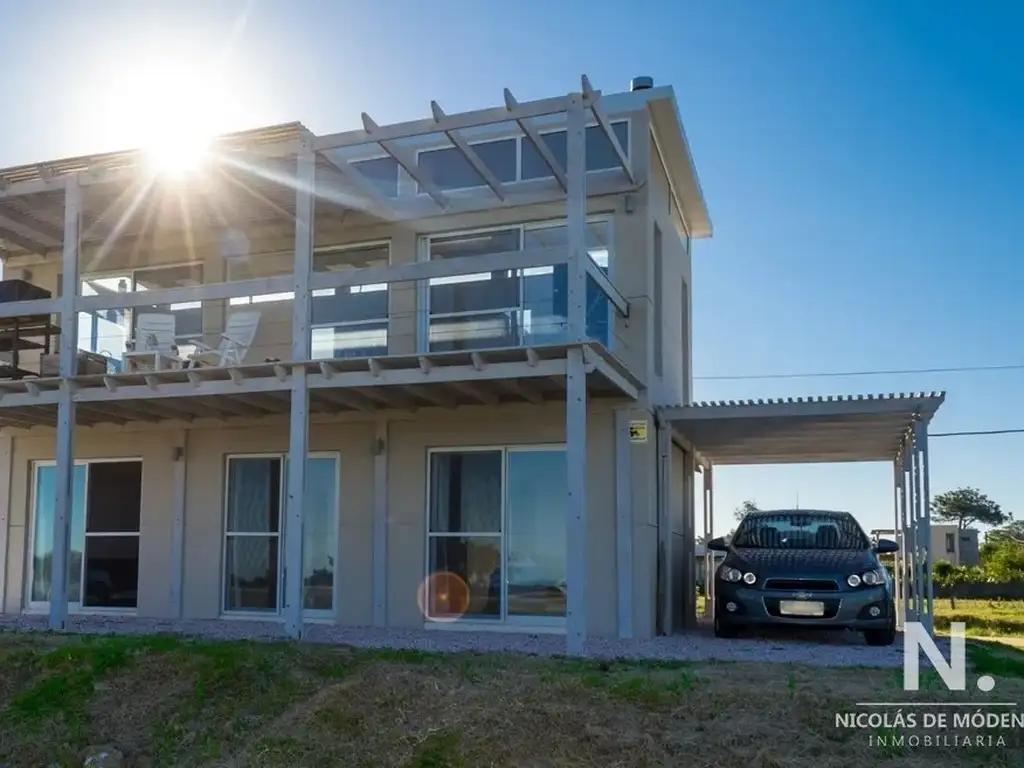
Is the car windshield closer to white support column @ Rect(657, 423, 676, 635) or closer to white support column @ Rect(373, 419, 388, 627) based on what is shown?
white support column @ Rect(657, 423, 676, 635)

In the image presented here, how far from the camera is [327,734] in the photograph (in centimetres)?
684

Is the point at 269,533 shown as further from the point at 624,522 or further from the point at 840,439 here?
the point at 840,439

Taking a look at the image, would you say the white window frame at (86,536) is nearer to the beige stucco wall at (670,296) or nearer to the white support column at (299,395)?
the white support column at (299,395)

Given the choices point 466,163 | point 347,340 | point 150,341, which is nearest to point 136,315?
point 150,341

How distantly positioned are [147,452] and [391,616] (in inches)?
161

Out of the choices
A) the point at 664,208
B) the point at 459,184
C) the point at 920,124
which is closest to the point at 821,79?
the point at 920,124

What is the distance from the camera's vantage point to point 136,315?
1398 centimetres

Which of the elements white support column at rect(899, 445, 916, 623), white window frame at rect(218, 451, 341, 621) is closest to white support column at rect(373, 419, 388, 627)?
white window frame at rect(218, 451, 341, 621)

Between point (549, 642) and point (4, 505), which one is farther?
point (4, 505)

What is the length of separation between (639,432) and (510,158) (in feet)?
12.5

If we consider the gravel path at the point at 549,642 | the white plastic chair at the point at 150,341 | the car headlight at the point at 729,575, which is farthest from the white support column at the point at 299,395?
the car headlight at the point at 729,575

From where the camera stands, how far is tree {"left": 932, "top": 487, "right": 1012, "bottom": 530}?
6156cm

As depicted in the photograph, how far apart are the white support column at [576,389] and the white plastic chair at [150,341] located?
5320mm

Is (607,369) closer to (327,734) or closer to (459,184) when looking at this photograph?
(459,184)
